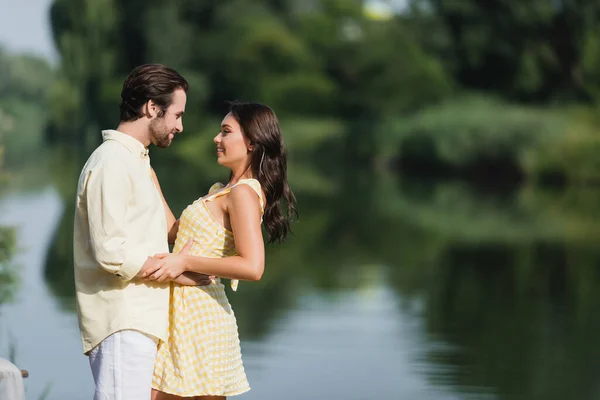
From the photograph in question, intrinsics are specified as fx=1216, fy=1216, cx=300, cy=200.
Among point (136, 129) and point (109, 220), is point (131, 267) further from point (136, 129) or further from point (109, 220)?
point (136, 129)

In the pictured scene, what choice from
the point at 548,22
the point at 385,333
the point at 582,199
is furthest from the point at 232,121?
the point at 548,22

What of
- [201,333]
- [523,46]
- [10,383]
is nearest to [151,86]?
[201,333]

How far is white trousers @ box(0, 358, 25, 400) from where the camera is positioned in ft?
8.59

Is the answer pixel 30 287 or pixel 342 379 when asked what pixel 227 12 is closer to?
pixel 30 287

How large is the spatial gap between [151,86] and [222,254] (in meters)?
0.55

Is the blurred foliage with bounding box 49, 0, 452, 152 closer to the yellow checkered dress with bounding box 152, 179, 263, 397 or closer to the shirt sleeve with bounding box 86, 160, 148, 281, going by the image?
the yellow checkered dress with bounding box 152, 179, 263, 397

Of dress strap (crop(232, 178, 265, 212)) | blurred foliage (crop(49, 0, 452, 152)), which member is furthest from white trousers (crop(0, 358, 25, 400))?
blurred foliage (crop(49, 0, 452, 152))

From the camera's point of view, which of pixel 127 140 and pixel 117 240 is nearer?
pixel 117 240

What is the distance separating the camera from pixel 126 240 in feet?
9.87

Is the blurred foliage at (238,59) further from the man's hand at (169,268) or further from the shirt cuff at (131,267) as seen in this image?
the shirt cuff at (131,267)

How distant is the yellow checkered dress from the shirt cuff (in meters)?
0.30

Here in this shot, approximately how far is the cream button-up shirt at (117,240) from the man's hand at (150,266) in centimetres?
2

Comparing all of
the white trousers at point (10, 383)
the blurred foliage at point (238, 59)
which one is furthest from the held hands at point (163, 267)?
the blurred foliage at point (238, 59)

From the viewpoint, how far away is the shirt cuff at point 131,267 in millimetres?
2990
